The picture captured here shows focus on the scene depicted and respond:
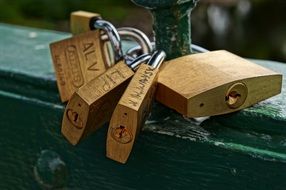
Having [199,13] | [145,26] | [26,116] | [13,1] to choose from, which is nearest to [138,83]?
[26,116]

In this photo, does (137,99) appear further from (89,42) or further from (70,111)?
(89,42)

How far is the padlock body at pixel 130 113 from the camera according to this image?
784 millimetres

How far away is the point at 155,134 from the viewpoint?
887 millimetres

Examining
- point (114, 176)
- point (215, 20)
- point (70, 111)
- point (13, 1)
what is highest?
point (70, 111)

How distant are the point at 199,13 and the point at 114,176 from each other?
5414mm

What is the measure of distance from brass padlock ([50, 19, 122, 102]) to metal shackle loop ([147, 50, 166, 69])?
0.08 metres

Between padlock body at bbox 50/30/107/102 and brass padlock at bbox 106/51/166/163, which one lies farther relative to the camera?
padlock body at bbox 50/30/107/102

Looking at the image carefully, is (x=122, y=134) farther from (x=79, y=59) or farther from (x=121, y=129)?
(x=79, y=59)

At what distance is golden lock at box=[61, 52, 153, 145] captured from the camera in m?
0.83

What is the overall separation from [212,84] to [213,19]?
567 cm

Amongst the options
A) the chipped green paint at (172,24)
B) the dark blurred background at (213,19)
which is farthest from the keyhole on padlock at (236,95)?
the dark blurred background at (213,19)

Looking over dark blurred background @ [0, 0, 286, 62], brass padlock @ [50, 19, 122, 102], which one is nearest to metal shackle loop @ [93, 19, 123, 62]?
brass padlock @ [50, 19, 122, 102]

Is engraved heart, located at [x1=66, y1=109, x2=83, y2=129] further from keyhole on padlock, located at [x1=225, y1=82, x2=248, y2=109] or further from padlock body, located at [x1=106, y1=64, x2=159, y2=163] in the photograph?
keyhole on padlock, located at [x1=225, y1=82, x2=248, y2=109]

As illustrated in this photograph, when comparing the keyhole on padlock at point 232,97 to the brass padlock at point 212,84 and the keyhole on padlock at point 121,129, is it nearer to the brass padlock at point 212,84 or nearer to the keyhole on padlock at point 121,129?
the brass padlock at point 212,84
